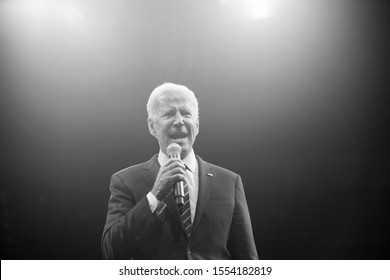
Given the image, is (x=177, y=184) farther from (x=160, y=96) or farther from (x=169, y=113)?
(x=160, y=96)

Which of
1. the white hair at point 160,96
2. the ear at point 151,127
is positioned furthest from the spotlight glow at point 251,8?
the ear at point 151,127

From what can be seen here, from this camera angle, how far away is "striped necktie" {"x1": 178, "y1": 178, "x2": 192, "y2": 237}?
10.4 ft

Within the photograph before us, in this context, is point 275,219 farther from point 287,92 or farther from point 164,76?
point 164,76

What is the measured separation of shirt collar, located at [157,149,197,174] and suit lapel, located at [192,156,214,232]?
0.05 meters

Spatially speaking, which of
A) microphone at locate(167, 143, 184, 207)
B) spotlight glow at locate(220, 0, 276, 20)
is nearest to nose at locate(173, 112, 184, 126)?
microphone at locate(167, 143, 184, 207)

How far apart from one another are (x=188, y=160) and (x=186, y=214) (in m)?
0.42

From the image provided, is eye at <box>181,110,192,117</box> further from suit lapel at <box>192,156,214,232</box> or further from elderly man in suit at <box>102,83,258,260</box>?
suit lapel at <box>192,156,214,232</box>

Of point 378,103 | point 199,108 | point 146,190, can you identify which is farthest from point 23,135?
point 378,103

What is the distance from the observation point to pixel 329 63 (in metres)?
3.63

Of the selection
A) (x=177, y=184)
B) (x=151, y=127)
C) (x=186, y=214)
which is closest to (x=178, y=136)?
(x=151, y=127)

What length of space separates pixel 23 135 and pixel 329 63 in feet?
8.80

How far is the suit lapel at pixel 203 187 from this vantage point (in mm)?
3225

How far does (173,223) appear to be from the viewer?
316 cm
